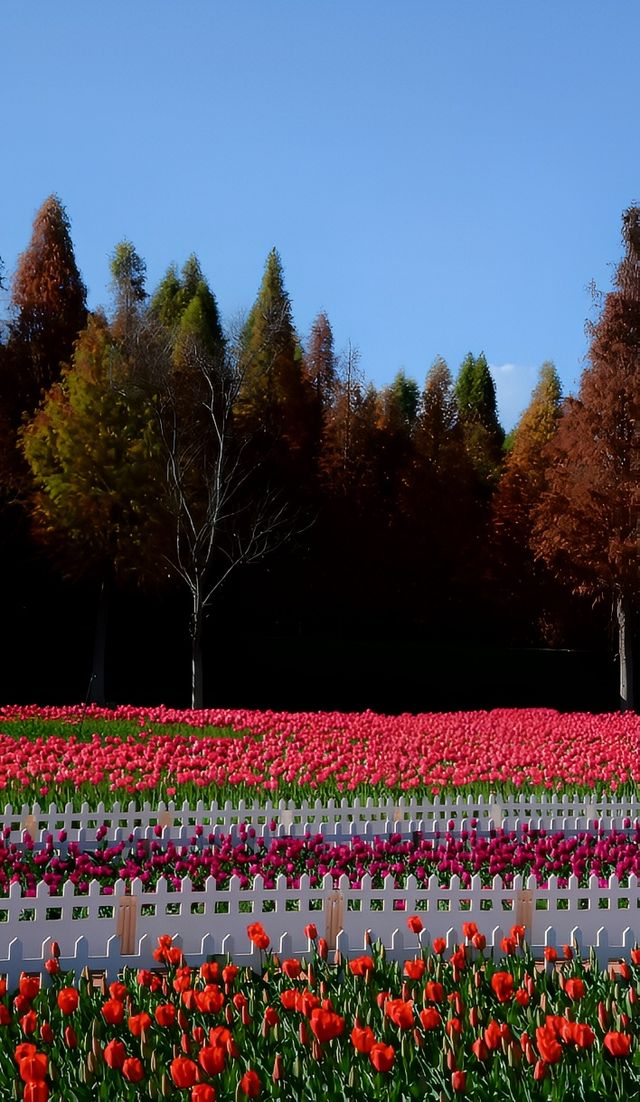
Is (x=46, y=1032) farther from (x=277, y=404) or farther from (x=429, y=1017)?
(x=277, y=404)

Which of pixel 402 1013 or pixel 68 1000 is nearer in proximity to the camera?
pixel 402 1013

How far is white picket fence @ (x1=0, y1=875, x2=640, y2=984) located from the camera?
4.61 meters

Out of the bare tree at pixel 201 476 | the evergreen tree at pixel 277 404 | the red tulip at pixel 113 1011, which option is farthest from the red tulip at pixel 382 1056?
the evergreen tree at pixel 277 404

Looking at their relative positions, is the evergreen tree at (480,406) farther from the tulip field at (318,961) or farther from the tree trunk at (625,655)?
the tulip field at (318,961)

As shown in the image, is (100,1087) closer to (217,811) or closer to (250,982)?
(250,982)

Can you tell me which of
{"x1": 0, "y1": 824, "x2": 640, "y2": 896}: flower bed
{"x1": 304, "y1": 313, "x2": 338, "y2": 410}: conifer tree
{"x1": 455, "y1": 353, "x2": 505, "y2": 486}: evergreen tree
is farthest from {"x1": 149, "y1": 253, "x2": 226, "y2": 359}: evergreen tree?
{"x1": 0, "y1": 824, "x2": 640, "y2": 896}: flower bed

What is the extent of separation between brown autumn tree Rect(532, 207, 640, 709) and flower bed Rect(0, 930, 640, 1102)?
2019 cm

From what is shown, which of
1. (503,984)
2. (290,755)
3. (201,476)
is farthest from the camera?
(201,476)

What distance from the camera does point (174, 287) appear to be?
175 feet

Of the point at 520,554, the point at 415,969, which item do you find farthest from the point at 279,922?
the point at 520,554

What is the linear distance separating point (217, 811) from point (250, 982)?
389 centimetres

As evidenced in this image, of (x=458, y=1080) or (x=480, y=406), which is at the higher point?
(x=480, y=406)

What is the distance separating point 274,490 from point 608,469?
318 inches

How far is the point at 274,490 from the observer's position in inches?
1068
